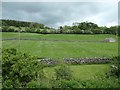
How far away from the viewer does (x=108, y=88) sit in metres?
16.2

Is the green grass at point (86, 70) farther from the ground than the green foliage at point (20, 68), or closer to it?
closer to it

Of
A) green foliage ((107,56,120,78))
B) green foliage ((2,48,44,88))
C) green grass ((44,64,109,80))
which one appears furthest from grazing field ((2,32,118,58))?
green foliage ((2,48,44,88))

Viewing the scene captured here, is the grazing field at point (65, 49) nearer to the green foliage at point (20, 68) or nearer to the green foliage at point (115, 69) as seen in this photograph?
the green foliage at point (115, 69)

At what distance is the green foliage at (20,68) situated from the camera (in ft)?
59.0

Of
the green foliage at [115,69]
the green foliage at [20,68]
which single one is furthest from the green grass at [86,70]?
the green foliage at [20,68]

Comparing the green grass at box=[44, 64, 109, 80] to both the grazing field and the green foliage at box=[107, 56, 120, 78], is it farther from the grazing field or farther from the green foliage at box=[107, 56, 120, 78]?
the grazing field

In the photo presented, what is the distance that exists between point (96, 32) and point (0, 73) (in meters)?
62.4

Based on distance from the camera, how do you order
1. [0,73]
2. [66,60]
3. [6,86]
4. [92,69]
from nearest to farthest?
[6,86] < [0,73] < [92,69] < [66,60]

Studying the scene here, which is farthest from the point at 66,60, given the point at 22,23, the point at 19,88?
the point at 22,23

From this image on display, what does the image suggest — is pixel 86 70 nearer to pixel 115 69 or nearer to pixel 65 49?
pixel 115 69

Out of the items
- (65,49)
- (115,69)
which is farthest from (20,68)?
(65,49)

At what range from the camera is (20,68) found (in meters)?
18.4

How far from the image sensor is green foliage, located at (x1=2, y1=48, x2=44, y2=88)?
18.0 metres

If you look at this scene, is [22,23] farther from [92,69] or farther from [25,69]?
[25,69]
